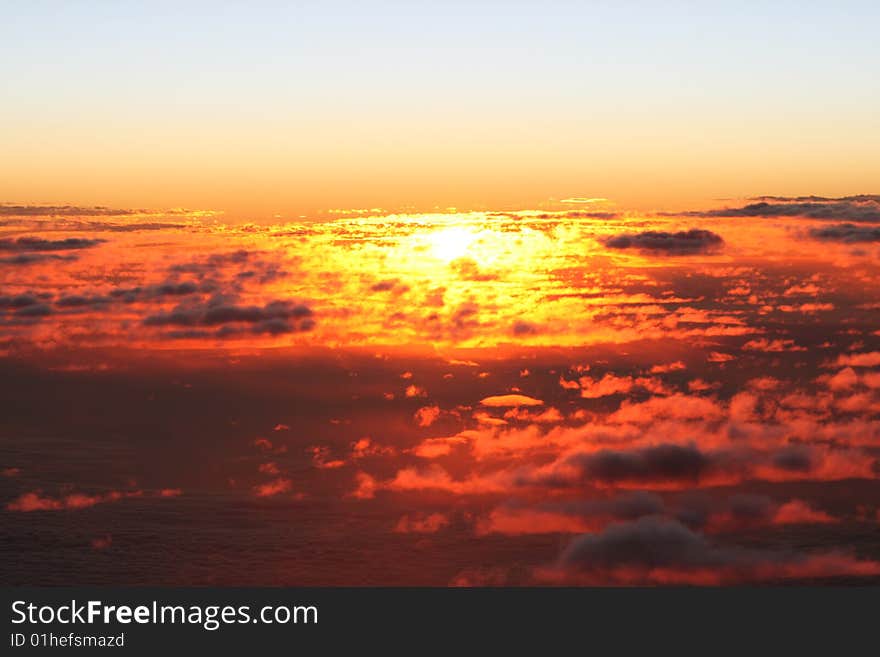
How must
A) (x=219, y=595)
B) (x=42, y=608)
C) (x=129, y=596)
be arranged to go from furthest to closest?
(x=219, y=595) → (x=129, y=596) → (x=42, y=608)

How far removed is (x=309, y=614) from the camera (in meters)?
153

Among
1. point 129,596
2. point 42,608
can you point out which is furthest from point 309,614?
point 42,608

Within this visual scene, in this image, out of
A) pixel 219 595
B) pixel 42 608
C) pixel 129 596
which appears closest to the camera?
pixel 42 608

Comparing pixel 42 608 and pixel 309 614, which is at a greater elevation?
pixel 42 608

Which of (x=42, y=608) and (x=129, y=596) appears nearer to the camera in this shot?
(x=42, y=608)

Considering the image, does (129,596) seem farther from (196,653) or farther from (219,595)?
(196,653)

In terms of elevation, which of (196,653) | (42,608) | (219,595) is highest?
(42,608)

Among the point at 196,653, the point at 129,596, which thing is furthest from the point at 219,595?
the point at 129,596

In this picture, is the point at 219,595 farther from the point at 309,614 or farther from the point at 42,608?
the point at 42,608

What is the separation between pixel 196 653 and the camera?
193750 millimetres

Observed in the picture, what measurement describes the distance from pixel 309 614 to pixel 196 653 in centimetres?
5243

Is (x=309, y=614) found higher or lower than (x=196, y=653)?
higher

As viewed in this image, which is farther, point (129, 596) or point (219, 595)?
point (219, 595)

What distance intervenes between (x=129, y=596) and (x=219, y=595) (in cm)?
3415
